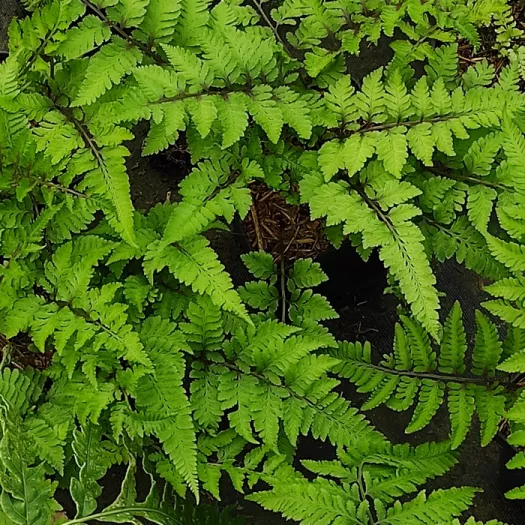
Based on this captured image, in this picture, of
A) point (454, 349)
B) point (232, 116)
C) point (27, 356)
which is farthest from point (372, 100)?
point (27, 356)

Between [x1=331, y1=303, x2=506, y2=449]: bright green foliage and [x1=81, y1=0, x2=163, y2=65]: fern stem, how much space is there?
122 cm

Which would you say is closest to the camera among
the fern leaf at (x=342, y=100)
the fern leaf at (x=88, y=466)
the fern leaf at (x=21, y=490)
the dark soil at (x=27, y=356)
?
the fern leaf at (x=21, y=490)

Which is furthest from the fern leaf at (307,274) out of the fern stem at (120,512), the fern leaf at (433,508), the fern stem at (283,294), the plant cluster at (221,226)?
the fern stem at (120,512)

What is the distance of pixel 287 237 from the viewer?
10.4 ft

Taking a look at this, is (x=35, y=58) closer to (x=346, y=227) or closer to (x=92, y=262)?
(x=92, y=262)

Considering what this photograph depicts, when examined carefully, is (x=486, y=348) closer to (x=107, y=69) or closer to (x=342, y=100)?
(x=342, y=100)

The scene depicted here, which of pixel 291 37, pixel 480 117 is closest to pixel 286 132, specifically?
pixel 291 37

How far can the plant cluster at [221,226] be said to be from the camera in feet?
7.19

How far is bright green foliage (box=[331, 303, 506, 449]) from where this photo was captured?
7.91ft

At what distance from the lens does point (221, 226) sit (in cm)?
258

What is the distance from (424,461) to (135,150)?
80.5 inches

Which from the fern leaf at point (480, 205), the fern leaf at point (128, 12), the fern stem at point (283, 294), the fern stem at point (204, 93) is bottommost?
the fern stem at point (283, 294)

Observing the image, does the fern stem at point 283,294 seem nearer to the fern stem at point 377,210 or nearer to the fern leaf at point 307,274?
the fern leaf at point 307,274

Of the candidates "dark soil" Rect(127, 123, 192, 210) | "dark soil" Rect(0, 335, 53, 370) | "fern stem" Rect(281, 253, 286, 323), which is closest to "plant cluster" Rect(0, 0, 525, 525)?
"fern stem" Rect(281, 253, 286, 323)
